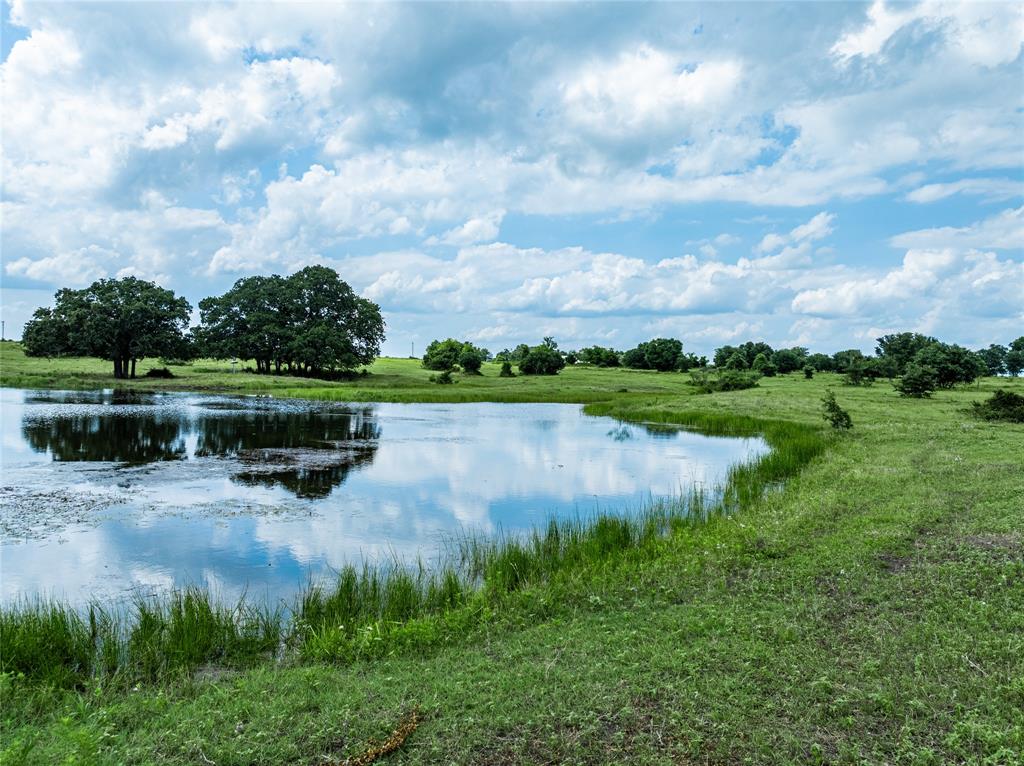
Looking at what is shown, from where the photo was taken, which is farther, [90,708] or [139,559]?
[139,559]

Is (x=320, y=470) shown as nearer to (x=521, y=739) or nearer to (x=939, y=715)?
(x=521, y=739)

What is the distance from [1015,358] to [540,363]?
69802mm

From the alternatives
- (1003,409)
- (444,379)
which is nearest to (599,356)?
(444,379)

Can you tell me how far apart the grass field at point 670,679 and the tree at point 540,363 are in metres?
84.2

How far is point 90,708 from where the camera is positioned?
6.37 meters

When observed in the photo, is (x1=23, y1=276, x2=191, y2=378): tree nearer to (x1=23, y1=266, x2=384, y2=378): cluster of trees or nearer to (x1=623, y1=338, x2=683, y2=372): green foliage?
(x1=23, y1=266, x2=384, y2=378): cluster of trees

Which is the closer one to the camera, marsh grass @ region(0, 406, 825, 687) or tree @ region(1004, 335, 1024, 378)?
marsh grass @ region(0, 406, 825, 687)

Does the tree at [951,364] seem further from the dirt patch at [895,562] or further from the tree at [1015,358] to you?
the dirt patch at [895,562]

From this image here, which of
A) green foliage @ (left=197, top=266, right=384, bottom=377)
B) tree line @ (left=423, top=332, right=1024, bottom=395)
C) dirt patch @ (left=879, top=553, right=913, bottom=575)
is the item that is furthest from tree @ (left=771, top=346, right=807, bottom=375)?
dirt patch @ (left=879, top=553, right=913, bottom=575)

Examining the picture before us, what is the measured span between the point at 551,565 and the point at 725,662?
4.80m

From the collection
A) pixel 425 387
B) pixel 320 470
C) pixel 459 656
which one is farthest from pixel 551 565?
pixel 425 387

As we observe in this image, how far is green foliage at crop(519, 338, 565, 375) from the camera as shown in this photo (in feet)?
317

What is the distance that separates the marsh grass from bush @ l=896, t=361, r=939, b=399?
4553 centimetres

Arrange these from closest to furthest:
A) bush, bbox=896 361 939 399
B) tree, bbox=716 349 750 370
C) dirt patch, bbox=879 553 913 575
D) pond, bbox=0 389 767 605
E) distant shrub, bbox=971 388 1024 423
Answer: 1. dirt patch, bbox=879 553 913 575
2. pond, bbox=0 389 767 605
3. distant shrub, bbox=971 388 1024 423
4. bush, bbox=896 361 939 399
5. tree, bbox=716 349 750 370
